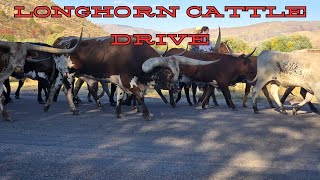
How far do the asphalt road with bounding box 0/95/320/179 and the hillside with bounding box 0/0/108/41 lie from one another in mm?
45816

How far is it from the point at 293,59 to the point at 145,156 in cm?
568

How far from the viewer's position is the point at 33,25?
2427 inches

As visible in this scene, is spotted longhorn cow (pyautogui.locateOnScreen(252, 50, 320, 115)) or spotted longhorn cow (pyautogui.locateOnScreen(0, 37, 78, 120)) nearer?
spotted longhorn cow (pyautogui.locateOnScreen(0, 37, 78, 120))

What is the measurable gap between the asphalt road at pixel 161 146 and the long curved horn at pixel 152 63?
1.18m

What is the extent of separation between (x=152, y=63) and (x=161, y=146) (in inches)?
129

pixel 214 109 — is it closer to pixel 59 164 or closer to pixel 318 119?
pixel 318 119

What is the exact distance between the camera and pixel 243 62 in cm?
1311

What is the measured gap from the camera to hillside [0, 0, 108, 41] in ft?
187

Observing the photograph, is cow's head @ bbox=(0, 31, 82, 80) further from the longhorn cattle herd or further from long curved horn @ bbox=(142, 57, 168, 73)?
long curved horn @ bbox=(142, 57, 168, 73)

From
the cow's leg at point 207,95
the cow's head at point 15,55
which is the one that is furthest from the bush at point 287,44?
the cow's head at point 15,55

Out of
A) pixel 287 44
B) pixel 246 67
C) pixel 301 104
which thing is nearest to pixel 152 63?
pixel 246 67

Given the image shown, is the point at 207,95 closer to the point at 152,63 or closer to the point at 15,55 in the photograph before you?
the point at 152,63

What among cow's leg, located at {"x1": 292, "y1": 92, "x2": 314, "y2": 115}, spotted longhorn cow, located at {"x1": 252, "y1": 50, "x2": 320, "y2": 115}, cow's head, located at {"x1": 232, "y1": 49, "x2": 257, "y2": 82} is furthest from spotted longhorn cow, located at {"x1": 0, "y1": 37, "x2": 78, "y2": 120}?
cow's leg, located at {"x1": 292, "y1": 92, "x2": 314, "y2": 115}

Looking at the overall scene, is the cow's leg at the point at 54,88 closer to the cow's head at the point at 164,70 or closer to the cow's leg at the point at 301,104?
the cow's head at the point at 164,70
